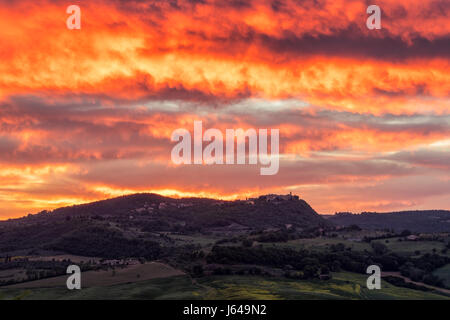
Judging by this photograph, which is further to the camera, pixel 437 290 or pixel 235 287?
pixel 437 290

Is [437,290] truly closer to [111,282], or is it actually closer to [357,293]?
[357,293]

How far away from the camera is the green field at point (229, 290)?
144 metres

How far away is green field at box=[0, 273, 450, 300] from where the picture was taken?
144375 mm

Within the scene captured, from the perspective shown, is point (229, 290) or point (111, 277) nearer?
point (229, 290)

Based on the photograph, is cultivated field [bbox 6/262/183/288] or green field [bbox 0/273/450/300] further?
cultivated field [bbox 6/262/183/288]

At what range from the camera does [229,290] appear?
152625 millimetres

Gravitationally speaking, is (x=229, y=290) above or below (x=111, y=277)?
below

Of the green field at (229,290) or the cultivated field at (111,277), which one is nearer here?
the green field at (229,290)

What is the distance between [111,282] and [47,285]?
2069 cm
